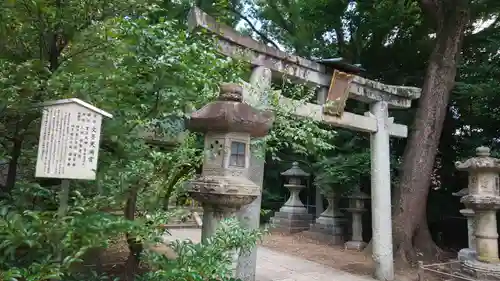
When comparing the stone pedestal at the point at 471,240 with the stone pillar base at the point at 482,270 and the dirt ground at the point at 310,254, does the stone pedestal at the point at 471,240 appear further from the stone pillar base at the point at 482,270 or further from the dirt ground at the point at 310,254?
the dirt ground at the point at 310,254

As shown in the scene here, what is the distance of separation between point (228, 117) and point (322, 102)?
134 inches

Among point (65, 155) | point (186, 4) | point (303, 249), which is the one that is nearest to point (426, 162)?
point (303, 249)

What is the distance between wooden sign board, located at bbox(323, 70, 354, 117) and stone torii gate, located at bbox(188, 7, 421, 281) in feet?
0.11

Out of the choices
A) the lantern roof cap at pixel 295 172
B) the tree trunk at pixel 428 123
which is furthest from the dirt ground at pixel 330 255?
the lantern roof cap at pixel 295 172

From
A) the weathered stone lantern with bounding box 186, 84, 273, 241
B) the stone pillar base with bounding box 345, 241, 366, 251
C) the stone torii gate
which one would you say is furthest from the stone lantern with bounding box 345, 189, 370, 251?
the weathered stone lantern with bounding box 186, 84, 273, 241

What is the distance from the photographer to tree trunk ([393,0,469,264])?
8.20 meters

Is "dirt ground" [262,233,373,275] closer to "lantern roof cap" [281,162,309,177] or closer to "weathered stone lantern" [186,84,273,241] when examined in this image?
"lantern roof cap" [281,162,309,177]

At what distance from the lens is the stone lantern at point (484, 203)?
20.7 feet

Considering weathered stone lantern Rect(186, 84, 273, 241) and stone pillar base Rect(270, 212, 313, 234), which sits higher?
weathered stone lantern Rect(186, 84, 273, 241)

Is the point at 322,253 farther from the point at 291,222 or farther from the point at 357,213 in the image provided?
the point at 291,222

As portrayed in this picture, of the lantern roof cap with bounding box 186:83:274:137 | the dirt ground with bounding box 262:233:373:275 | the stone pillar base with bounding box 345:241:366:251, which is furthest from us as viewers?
the stone pillar base with bounding box 345:241:366:251

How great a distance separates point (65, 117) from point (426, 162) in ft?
26.6

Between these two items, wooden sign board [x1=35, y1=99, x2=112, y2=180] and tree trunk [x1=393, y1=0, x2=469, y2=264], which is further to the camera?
tree trunk [x1=393, y1=0, x2=469, y2=264]

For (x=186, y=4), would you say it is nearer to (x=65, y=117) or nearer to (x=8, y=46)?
(x=8, y=46)
